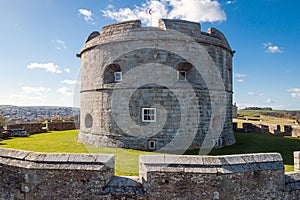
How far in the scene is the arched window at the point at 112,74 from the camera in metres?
11.3

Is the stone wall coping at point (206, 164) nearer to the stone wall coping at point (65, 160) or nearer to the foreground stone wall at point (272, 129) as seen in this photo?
the stone wall coping at point (65, 160)

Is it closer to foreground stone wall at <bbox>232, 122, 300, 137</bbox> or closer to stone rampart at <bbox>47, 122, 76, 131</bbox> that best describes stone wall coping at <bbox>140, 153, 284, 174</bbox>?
foreground stone wall at <bbox>232, 122, 300, 137</bbox>

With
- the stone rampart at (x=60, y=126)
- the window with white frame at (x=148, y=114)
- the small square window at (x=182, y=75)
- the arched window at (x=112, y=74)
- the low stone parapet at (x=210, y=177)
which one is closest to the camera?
the low stone parapet at (x=210, y=177)

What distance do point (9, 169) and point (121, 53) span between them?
6.90m

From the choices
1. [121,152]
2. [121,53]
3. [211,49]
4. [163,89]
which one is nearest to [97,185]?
[121,152]

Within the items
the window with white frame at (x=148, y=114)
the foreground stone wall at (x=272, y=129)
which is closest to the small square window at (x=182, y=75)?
the window with white frame at (x=148, y=114)

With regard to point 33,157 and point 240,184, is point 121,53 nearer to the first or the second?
point 33,157

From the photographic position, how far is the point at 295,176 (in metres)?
5.55

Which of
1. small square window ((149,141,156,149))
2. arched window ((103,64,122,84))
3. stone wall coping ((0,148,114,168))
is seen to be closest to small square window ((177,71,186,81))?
arched window ((103,64,122,84))

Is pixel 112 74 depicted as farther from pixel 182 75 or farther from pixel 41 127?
pixel 41 127

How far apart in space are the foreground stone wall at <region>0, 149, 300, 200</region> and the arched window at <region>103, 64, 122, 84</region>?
651 cm

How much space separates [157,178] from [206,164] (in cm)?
115

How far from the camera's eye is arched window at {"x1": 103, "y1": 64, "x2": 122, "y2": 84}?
11.3m

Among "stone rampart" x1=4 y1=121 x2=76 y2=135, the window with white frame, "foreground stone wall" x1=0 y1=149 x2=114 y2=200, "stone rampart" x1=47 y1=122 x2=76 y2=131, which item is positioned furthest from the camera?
"stone rampart" x1=47 y1=122 x2=76 y2=131
